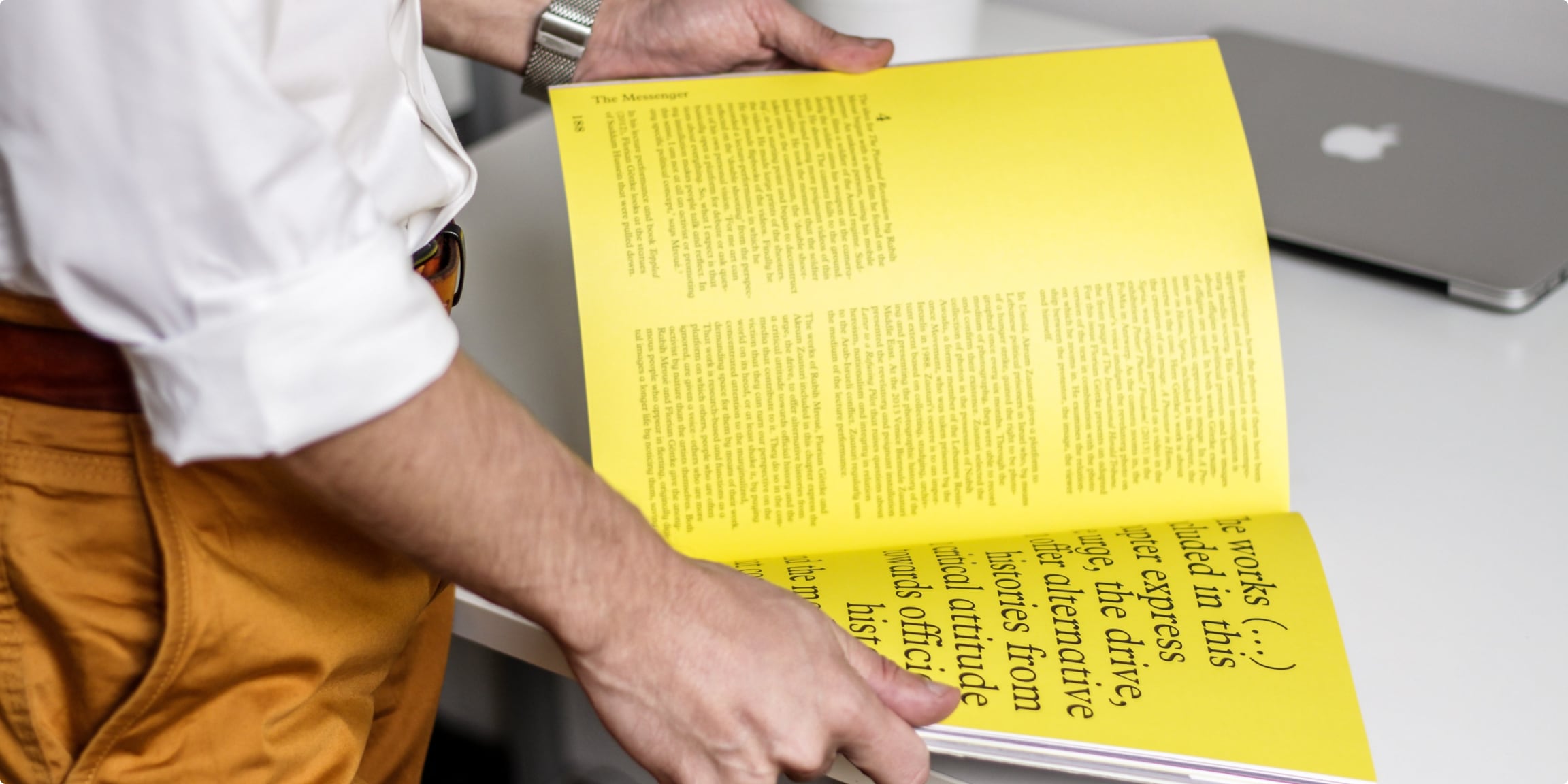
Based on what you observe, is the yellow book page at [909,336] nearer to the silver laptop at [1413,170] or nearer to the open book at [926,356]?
the open book at [926,356]

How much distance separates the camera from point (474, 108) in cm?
162

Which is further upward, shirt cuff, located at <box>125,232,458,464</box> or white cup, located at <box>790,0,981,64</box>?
white cup, located at <box>790,0,981,64</box>

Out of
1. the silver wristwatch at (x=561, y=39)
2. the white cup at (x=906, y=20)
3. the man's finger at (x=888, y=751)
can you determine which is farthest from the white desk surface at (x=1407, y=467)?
the white cup at (x=906, y=20)

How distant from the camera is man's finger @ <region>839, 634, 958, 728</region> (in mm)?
532

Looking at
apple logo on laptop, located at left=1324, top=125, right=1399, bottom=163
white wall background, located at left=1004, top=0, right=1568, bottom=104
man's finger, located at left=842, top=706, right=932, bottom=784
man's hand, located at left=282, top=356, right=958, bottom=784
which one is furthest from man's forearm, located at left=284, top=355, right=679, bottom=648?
white wall background, located at left=1004, top=0, right=1568, bottom=104

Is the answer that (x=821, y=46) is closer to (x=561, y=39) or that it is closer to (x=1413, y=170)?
(x=561, y=39)

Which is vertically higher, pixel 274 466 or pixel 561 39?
pixel 561 39

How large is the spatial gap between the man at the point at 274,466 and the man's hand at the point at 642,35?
26cm

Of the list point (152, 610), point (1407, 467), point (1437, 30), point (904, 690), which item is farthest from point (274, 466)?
point (1437, 30)

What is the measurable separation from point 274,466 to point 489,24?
429 mm

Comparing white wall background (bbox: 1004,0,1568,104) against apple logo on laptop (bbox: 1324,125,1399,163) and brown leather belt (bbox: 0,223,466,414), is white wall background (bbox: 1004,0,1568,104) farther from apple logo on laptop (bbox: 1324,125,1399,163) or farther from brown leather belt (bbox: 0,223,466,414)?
brown leather belt (bbox: 0,223,466,414)

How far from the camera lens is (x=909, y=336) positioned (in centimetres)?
66

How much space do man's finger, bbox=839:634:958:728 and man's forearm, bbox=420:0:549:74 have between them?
514 millimetres

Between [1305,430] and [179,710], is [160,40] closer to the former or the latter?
[179,710]
